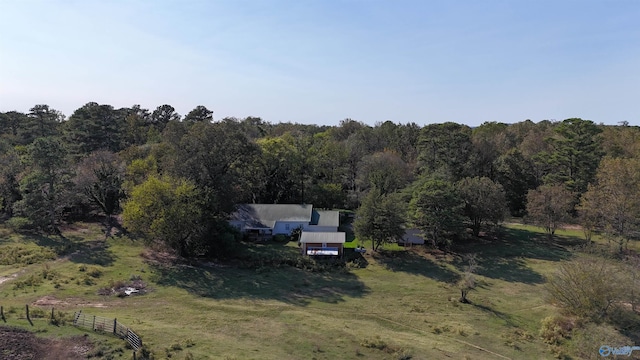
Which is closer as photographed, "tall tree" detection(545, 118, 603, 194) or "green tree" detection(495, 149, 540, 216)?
"tall tree" detection(545, 118, 603, 194)

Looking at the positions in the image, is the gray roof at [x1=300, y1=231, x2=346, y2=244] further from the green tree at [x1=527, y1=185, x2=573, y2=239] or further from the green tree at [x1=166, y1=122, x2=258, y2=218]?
the green tree at [x1=527, y1=185, x2=573, y2=239]

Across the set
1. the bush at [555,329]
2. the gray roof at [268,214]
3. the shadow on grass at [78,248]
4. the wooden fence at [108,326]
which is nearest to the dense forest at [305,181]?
the gray roof at [268,214]

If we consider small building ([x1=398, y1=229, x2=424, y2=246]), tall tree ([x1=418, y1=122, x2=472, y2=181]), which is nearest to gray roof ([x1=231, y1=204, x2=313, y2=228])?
small building ([x1=398, y1=229, x2=424, y2=246])

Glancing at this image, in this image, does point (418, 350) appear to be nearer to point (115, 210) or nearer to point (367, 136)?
point (115, 210)

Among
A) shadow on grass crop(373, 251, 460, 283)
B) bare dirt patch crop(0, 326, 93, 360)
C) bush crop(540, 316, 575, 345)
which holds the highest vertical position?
shadow on grass crop(373, 251, 460, 283)

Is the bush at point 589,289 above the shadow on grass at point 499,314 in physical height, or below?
above

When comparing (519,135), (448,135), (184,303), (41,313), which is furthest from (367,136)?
(41,313)

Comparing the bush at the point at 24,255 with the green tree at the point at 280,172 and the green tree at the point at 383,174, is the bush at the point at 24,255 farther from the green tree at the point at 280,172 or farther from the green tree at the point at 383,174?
the green tree at the point at 383,174
